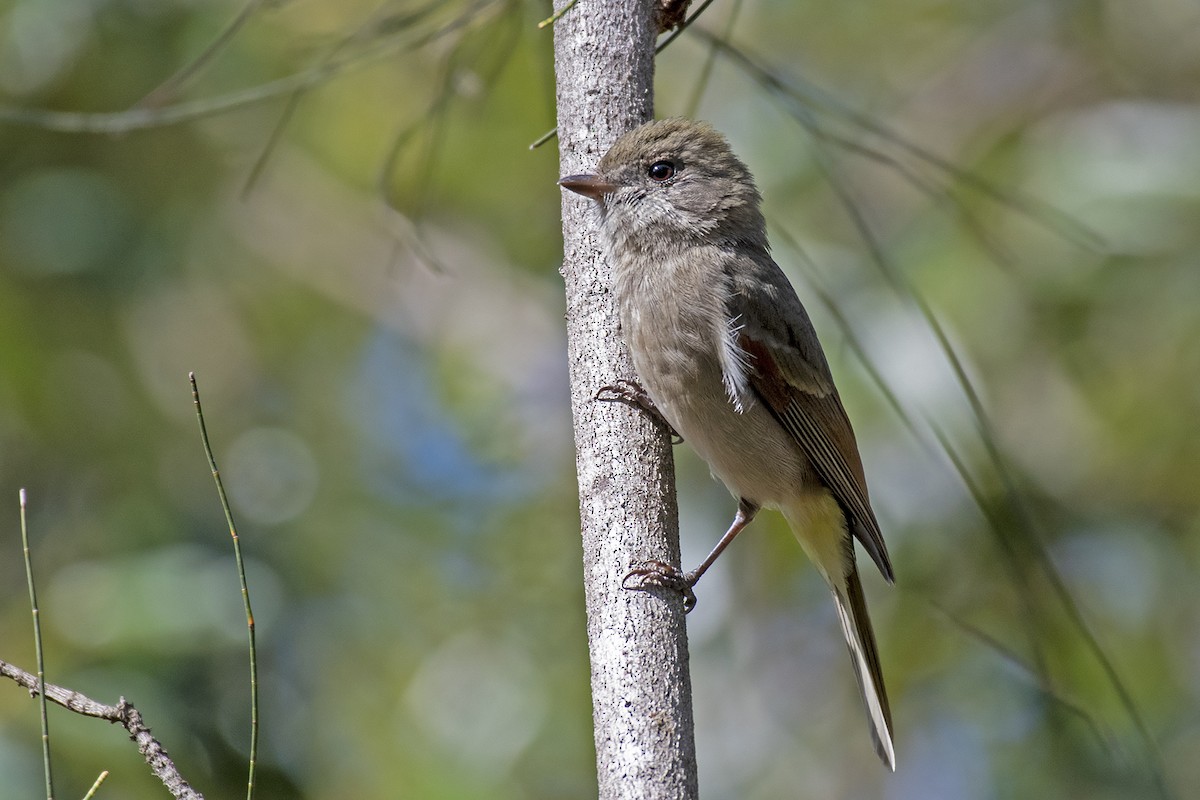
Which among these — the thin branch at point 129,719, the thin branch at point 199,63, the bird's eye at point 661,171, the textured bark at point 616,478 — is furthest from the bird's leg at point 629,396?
the thin branch at point 199,63

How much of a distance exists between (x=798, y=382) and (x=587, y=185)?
50.8 inches

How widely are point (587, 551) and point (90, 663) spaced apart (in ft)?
6.49

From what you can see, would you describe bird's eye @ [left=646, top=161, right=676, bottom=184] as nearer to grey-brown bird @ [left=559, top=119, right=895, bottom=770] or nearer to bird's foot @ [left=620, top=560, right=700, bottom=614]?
grey-brown bird @ [left=559, top=119, right=895, bottom=770]

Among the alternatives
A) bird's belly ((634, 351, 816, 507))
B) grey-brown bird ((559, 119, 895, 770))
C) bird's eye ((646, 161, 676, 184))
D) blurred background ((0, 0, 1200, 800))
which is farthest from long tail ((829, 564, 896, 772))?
bird's eye ((646, 161, 676, 184))

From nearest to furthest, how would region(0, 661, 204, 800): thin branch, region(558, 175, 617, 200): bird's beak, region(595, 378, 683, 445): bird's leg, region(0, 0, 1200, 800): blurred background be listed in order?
region(0, 661, 204, 800): thin branch → region(595, 378, 683, 445): bird's leg → region(558, 175, 617, 200): bird's beak → region(0, 0, 1200, 800): blurred background

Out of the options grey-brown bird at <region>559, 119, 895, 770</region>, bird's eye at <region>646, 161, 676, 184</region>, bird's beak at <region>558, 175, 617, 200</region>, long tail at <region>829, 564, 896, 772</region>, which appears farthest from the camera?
long tail at <region>829, 564, 896, 772</region>

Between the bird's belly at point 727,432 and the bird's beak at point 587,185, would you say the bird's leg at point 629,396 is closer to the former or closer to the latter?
the bird's belly at point 727,432

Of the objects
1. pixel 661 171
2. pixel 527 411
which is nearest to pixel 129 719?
pixel 661 171

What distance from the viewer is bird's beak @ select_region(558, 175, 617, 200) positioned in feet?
10.7

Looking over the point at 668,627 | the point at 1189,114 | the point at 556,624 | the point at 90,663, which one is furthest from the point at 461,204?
the point at 668,627

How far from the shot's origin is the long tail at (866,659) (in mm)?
4367

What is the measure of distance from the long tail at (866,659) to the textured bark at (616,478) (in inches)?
63.1

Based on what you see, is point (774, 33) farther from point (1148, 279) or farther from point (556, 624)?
point (556, 624)

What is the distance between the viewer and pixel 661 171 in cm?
413
